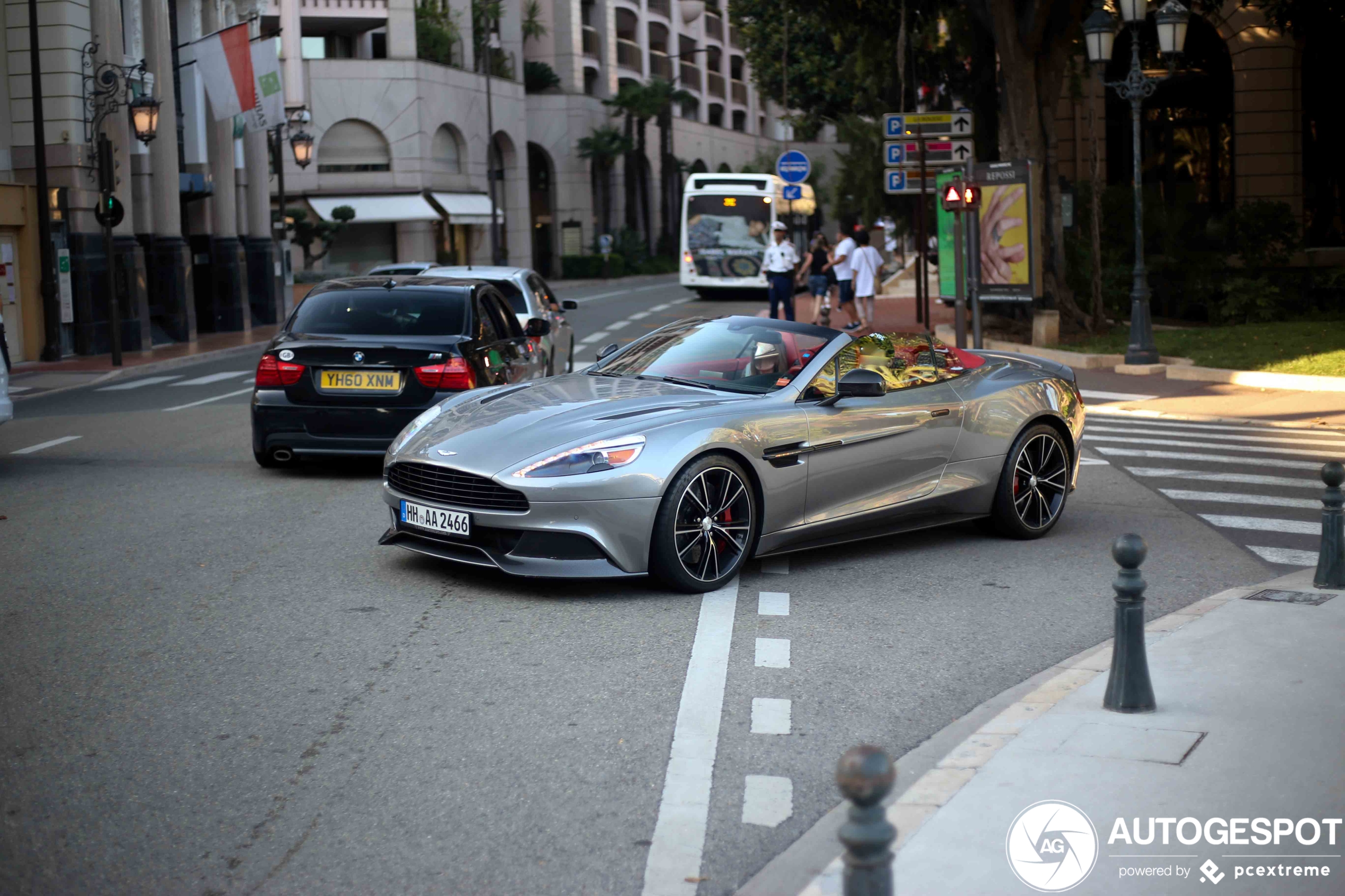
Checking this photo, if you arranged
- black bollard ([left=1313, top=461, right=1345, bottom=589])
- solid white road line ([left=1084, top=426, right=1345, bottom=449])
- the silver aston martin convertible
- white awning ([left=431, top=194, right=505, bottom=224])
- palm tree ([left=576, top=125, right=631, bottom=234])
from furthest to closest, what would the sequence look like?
1. palm tree ([left=576, top=125, right=631, bottom=234])
2. white awning ([left=431, top=194, right=505, bottom=224])
3. solid white road line ([left=1084, top=426, right=1345, bottom=449])
4. the silver aston martin convertible
5. black bollard ([left=1313, top=461, right=1345, bottom=589])

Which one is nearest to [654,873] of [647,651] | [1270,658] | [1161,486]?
[647,651]

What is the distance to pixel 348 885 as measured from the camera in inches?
157

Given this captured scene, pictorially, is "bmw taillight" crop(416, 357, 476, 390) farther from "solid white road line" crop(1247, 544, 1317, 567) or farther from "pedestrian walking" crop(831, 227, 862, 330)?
"pedestrian walking" crop(831, 227, 862, 330)

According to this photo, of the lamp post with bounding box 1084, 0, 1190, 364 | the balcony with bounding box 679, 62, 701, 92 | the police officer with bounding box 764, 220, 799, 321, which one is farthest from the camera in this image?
the balcony with bounding box 679, 62, 701, 92

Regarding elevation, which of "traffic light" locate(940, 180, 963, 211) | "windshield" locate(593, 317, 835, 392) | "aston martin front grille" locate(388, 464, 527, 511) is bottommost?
"aston martin front grille" locate(388, 464, 527, 511)

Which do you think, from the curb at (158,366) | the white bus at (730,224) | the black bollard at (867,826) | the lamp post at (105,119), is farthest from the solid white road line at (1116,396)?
the white bus at (730,224)

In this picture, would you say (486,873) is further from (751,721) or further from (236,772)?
(751,721)

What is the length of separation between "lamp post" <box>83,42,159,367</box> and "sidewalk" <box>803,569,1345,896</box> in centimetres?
2277

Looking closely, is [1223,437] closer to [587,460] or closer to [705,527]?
[705,527]

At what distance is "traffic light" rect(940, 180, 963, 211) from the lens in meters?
22.1

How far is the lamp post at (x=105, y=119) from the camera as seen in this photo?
83.6ft

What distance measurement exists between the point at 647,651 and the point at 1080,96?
26.6 meters

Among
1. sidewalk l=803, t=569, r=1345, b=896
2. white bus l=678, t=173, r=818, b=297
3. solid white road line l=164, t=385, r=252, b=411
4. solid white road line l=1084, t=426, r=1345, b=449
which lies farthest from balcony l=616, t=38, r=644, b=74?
sidewalk l=803, t=569, r=1345, b=896

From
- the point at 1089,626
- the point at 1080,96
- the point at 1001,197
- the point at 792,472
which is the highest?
the point at 1080,96
